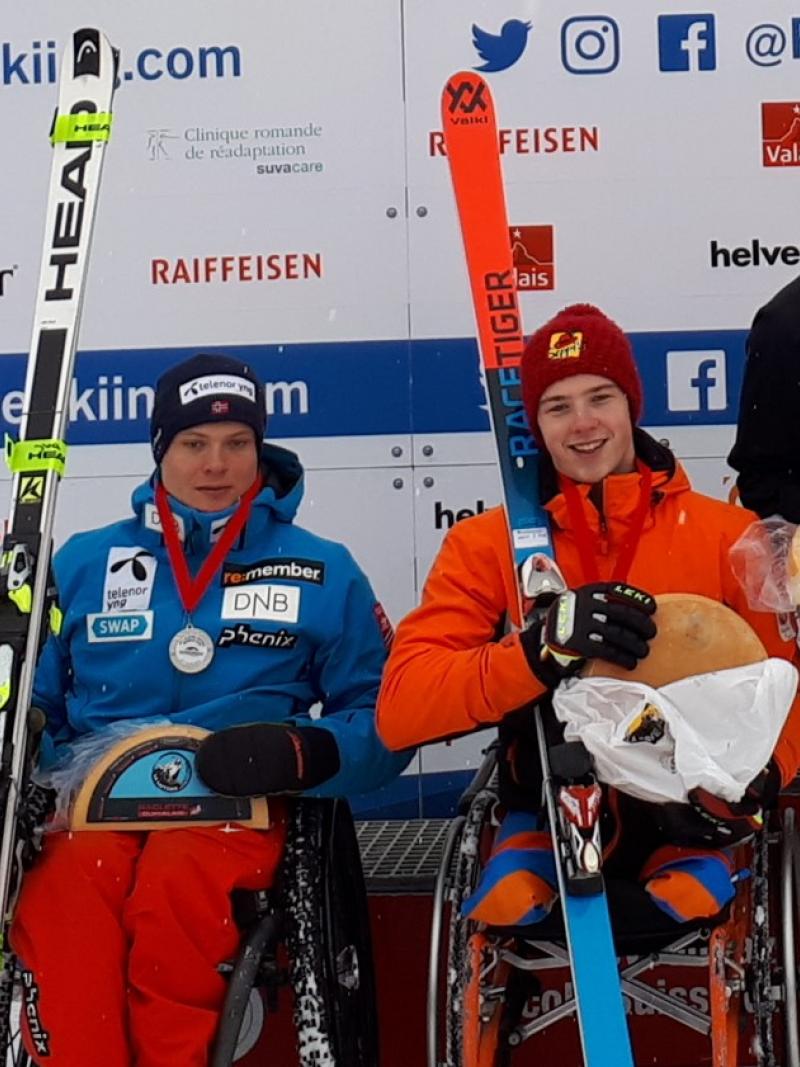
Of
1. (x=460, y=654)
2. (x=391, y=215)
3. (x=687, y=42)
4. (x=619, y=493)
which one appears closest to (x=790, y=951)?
(x=460, y=654)

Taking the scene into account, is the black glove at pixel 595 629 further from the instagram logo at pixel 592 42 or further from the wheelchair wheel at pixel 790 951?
the instagram logo at pixel 592 42

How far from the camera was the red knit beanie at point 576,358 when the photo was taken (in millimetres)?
3092

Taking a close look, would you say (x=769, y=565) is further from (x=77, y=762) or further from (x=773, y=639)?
(x=77, y=762)

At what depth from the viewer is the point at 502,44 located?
13.5 ft

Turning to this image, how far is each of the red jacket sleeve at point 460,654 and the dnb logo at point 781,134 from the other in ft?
4.87

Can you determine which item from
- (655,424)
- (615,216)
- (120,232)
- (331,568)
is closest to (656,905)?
(331,568)

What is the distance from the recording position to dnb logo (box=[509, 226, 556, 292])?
4.14m

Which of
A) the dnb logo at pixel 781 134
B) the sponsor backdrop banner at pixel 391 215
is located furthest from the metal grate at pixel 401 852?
the dnb logo at pixel 781 134

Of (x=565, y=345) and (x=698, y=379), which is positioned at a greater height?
(x=698, y=379)

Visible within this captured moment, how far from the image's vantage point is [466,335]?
165 inches

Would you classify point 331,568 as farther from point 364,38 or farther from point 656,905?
point 364,38

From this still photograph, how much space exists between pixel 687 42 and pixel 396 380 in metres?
1.09

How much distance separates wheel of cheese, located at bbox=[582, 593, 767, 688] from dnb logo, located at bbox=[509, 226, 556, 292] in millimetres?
1541

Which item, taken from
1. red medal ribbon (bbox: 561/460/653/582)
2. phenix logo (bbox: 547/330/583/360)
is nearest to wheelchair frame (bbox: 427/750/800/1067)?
red medal ribbon (bbox: 561/460/653/582)
